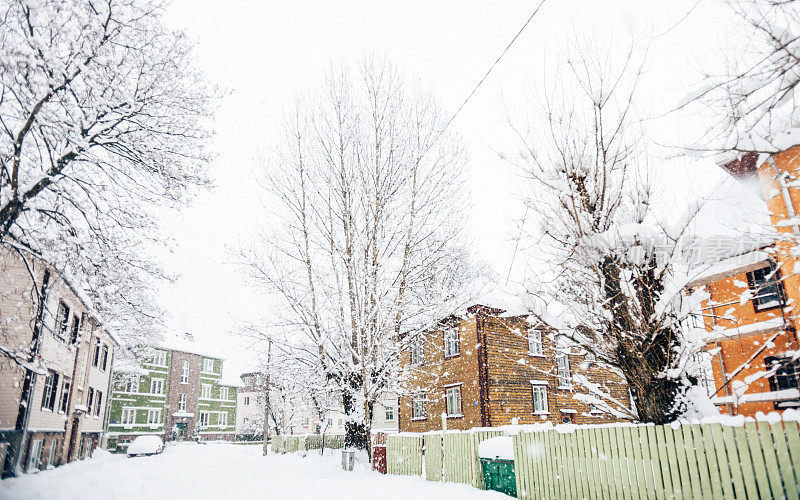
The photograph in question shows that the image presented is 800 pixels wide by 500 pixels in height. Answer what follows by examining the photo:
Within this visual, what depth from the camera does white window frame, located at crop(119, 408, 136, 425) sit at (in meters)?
41.2

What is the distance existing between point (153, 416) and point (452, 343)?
37.5 meters

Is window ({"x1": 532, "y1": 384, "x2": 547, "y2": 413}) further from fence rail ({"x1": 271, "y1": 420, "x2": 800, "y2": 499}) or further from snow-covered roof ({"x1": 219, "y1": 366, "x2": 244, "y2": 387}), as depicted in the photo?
snow-covered roof ({"x1": 219, "y1": 366, "x2": 244, "y2": 387})

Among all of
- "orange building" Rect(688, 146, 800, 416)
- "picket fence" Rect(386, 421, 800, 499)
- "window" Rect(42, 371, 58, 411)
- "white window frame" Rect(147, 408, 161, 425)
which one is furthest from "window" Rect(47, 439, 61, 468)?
"white window frame" Rect(147, 408, 161, 425)

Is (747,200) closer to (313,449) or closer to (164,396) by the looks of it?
(313,449)

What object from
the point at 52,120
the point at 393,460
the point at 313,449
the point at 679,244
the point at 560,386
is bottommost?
the point at 313,449

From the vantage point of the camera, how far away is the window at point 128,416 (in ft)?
136

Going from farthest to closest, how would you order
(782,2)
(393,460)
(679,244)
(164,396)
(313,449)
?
1. (164,396)
2. (313,449)
3. (393,460)
4. (679,244)
5. (782,2)

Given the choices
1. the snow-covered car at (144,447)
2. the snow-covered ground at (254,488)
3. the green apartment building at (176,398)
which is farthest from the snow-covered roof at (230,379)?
the snow-covered ground at (254,488)

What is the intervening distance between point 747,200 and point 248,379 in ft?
195

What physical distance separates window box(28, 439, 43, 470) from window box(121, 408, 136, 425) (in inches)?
1136

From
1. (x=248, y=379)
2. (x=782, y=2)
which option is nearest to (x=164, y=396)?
(x=248, y=379)

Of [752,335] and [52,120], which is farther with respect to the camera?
[752,335]

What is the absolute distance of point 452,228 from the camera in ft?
50.0

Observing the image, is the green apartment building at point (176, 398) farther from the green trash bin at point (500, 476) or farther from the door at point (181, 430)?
the green trash bin at point (500, 476)
